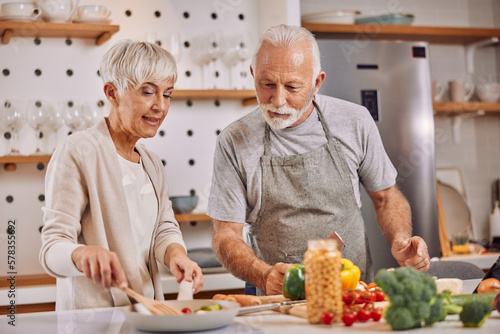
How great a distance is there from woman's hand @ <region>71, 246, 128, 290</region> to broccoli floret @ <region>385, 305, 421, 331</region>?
1.81 ft

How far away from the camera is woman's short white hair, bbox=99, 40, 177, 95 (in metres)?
1.71

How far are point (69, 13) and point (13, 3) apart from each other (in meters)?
0.25

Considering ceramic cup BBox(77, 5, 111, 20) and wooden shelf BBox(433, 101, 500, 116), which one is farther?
wooden shelf BBox(433, 101, 500, 116)

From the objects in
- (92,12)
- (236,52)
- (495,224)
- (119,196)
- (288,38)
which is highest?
(92,12)

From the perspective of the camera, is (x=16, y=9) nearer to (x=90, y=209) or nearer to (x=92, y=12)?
(x=92, y=12)

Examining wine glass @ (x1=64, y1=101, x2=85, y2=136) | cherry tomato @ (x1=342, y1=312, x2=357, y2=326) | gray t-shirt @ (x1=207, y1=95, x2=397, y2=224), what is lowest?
cherry tomato @ (x1=342, y1=312, x2=357, y2=326)

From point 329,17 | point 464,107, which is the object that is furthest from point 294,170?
point 464,107

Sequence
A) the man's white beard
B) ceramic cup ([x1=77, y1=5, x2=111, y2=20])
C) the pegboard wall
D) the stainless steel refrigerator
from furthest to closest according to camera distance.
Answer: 1. the stainless steel refrigerator
2. the pegboard wall
3. ceramic cup ([x1=77, y1=5, x2=111, y2=20])
4. the man's white beard

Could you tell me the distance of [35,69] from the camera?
10.2 feet

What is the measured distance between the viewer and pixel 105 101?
3.19m

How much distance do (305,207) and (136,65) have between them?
701mm

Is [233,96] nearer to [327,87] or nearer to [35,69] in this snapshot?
[327,87]

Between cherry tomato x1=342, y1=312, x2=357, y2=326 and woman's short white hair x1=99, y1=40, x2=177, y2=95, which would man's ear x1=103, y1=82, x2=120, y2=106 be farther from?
cherry tomato x1=342, y1=312, x2=357, y2=326

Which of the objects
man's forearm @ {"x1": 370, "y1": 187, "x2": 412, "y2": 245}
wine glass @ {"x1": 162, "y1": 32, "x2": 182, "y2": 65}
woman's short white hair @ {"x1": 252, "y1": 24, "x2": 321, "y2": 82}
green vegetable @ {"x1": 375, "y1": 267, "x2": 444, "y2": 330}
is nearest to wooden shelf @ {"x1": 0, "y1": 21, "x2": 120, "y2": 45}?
wine glass @ {"x1": 162, "y1": 32, "x2": 182, "y2": 65}
